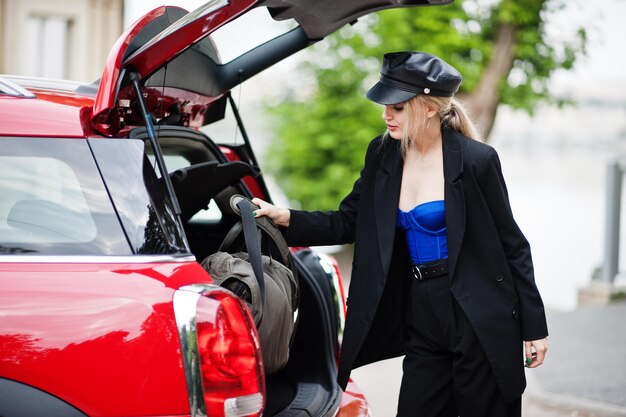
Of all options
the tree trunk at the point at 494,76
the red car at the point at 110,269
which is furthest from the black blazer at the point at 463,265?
the tree trunk at the point at 494,76

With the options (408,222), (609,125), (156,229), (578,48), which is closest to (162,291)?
(156,229)

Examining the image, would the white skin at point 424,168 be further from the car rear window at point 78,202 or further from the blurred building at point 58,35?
the blurred building at point 58,35

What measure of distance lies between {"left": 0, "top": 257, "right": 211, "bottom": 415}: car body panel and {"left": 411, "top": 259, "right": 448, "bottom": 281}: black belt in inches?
41.5

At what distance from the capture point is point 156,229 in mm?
2584

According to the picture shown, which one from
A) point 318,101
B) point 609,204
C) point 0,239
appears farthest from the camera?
point 318,101

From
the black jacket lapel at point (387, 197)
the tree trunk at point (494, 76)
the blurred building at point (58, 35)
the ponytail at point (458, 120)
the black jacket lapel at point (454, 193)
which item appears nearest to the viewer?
the black jacket lapel at point (454, 193)

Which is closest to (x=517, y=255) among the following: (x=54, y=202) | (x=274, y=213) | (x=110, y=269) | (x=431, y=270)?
(x=431, y=270)

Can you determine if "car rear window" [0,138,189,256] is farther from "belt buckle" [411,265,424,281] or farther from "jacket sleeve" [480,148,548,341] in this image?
"jacket sleeve" [480,148,548,341]

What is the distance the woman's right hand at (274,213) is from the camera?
11.0 feet

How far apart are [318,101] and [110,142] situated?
9.26 metres

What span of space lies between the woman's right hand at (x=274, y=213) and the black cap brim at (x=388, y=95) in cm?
55

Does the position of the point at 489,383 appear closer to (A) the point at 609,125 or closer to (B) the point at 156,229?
(B) the point at 156,229

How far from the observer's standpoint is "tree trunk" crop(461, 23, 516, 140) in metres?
11.9

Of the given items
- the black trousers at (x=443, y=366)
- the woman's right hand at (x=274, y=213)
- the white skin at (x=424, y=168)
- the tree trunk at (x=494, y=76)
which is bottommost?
the tree trunk at (x=494, y=76)
